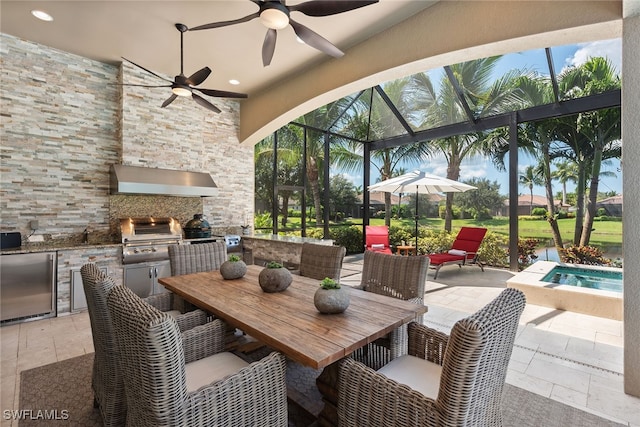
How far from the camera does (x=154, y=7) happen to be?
3211mm

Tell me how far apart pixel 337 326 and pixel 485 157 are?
6.72 m

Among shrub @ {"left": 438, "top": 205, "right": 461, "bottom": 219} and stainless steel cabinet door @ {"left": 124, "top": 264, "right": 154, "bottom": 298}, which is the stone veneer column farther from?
shrub @ {"left": 438, "top": 205, "right": 461, "bottom": 219}

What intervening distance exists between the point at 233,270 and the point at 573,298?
4.18m

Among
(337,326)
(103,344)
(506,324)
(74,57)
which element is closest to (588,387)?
(506,324)

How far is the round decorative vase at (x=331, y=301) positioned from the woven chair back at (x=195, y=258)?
1.90 meters

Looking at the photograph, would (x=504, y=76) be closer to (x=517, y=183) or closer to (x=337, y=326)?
(x=517, y=183)

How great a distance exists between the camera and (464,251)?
20.3 feet

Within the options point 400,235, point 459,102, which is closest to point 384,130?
point 459,102

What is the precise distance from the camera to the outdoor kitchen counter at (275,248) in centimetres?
402

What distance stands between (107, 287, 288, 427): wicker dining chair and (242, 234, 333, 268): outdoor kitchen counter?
2.51 m

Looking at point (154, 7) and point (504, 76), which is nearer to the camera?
point (154, 7)

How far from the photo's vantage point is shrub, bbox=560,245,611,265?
5274 mm

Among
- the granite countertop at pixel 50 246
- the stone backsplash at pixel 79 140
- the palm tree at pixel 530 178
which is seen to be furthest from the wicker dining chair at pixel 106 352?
the palm tree at pixel 530 178

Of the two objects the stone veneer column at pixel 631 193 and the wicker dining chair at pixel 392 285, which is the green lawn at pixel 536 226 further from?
the wicker dining chair at pixel 392 285
